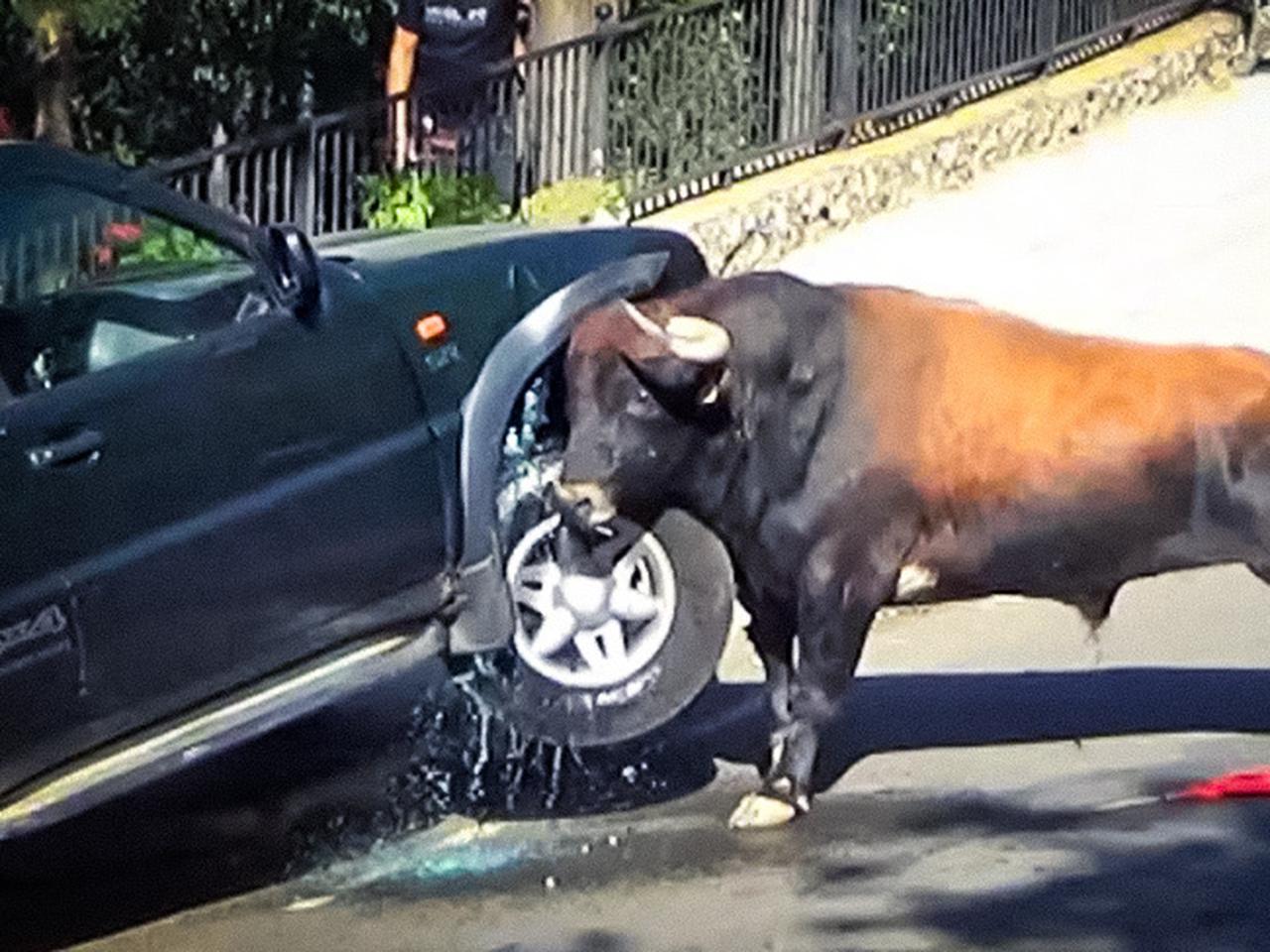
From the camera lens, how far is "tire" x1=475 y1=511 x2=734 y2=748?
9.33 meters

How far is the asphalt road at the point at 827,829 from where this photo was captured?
806 centimetres

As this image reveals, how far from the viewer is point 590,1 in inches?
613

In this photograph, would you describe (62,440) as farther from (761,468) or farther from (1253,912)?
(1253,912)

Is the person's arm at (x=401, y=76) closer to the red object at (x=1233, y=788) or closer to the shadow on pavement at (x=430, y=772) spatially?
the shadow on pavement at (x=430, y=772)

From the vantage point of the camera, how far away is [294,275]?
8.66 metres

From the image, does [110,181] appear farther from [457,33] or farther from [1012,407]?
[457,33]

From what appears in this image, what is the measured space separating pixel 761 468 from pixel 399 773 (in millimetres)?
1723

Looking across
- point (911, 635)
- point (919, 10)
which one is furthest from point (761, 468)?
point (919, 10)

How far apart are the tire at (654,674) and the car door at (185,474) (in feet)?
2.12

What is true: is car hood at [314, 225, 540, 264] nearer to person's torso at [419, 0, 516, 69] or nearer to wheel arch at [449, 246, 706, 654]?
wheel arch at [449, 246, 706, 654]

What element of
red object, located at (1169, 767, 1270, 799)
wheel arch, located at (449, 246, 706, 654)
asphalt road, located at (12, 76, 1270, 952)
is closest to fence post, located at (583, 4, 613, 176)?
asphalt road, located at (12, 76, 1270, 952)

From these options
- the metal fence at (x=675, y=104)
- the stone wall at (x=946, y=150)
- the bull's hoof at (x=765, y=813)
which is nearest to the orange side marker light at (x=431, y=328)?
the bull's hoof at (x=765, y=813)

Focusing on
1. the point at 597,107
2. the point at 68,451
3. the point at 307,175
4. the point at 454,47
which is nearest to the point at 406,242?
the point at 68,451

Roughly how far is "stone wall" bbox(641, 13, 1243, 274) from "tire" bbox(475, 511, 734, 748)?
5.67 metres
